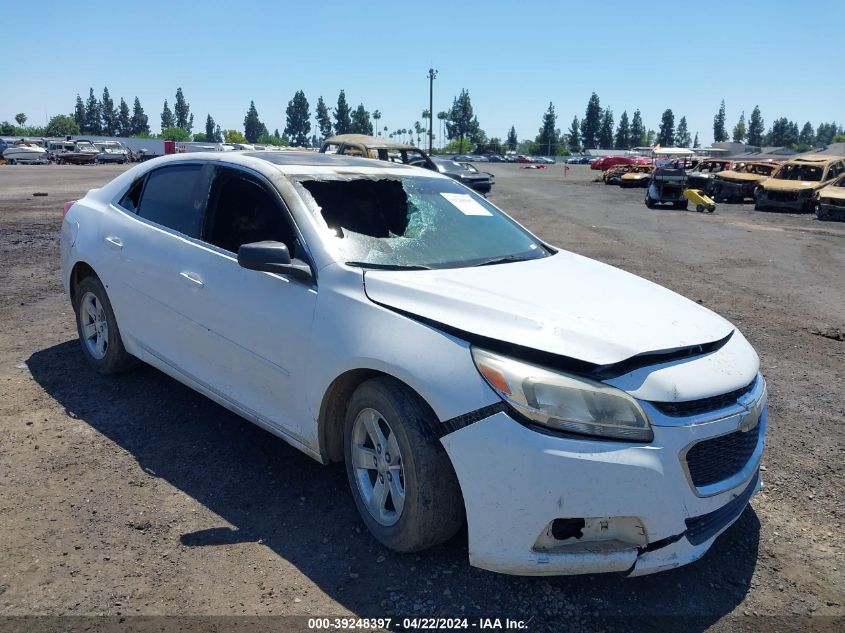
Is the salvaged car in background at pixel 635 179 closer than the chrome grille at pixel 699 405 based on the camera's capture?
No

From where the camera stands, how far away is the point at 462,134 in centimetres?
15825

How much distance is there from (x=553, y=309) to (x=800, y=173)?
25877mm

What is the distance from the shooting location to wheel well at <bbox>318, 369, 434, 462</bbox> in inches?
122

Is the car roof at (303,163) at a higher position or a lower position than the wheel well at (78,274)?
higher

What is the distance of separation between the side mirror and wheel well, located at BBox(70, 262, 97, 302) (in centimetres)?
227

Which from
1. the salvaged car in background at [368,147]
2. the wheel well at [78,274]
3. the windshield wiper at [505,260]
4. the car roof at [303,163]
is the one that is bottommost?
the wheel well at [78,274]

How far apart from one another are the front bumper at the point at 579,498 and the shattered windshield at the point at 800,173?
25.6 metres

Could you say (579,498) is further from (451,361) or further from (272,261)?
(272,261)

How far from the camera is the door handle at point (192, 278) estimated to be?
153 inches

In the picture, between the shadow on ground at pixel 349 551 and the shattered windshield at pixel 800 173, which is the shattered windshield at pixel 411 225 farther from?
the shattered windshield at pixel 800 173

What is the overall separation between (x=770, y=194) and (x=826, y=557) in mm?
23431

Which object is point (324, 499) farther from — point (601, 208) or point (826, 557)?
point (601, 208)

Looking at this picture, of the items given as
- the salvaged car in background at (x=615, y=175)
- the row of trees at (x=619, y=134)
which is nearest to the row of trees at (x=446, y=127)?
the row of trees at (x=619, y=134)

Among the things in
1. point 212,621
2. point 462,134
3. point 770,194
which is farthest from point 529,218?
point 462,134
